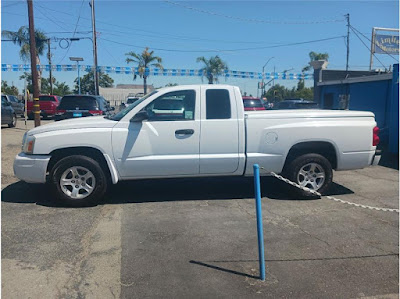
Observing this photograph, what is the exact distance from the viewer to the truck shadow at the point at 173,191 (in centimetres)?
596


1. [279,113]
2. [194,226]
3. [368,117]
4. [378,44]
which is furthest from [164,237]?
[378,44]

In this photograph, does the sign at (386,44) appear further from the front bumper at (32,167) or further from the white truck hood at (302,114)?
the front bumper at (32,167)

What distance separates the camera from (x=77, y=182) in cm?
547

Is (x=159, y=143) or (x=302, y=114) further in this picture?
(x=302, y=114)

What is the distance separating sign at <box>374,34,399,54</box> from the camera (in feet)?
87.3

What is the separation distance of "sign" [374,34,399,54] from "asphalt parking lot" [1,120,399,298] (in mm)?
23766

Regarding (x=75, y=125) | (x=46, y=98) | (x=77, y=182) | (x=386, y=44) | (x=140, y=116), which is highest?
(x=386, y=44)

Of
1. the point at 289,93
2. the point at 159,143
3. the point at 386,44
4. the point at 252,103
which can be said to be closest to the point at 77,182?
the point at 159,143

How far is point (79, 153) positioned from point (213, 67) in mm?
36710

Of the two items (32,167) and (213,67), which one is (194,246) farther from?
(213,67)

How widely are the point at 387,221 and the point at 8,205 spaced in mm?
5564

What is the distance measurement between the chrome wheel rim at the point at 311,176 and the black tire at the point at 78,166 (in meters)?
3.15

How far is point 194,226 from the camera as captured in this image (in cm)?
478

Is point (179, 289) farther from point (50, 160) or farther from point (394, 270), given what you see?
point (50, 160)
